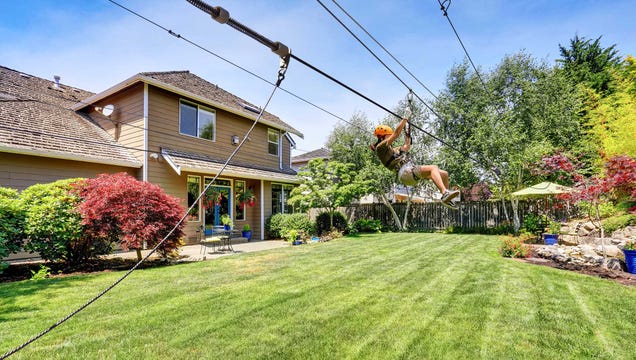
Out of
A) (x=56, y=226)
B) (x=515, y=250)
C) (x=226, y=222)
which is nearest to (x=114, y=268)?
(x=56, y=226)

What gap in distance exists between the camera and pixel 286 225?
46.5 ft

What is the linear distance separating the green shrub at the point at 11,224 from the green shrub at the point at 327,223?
36.3ft

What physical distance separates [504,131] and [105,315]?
16.9 metres

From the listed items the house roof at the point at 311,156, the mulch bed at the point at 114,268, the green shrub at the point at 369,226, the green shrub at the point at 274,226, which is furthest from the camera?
the house roof at the point at 311,156

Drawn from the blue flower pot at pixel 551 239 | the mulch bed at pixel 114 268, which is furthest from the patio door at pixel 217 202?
the blue flower pot at pixel 551 239

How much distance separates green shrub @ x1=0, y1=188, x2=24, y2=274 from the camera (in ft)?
20.2

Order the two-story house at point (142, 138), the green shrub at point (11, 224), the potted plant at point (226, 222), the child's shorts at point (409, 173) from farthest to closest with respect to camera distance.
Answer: the potted plant at point (226, 222), the two-story house at point (142, 138), the green shrub at point (11, 224), the child's shorts at point (409, 173)

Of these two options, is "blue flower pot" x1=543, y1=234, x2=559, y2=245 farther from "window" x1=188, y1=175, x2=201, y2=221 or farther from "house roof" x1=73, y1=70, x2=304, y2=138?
"window" x1=188, y1=175, x2=201, y2=221

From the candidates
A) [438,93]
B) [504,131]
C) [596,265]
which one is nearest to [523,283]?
[596,265]

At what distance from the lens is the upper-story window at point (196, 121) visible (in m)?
12.3

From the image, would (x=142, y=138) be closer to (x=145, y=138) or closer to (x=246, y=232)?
(x=145, y=138)

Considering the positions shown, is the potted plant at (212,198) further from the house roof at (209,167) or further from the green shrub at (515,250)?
the green shrub at (515,250)

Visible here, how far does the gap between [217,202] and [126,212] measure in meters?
5.79

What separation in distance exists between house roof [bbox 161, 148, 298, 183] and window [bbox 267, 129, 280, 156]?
60.4 inches
